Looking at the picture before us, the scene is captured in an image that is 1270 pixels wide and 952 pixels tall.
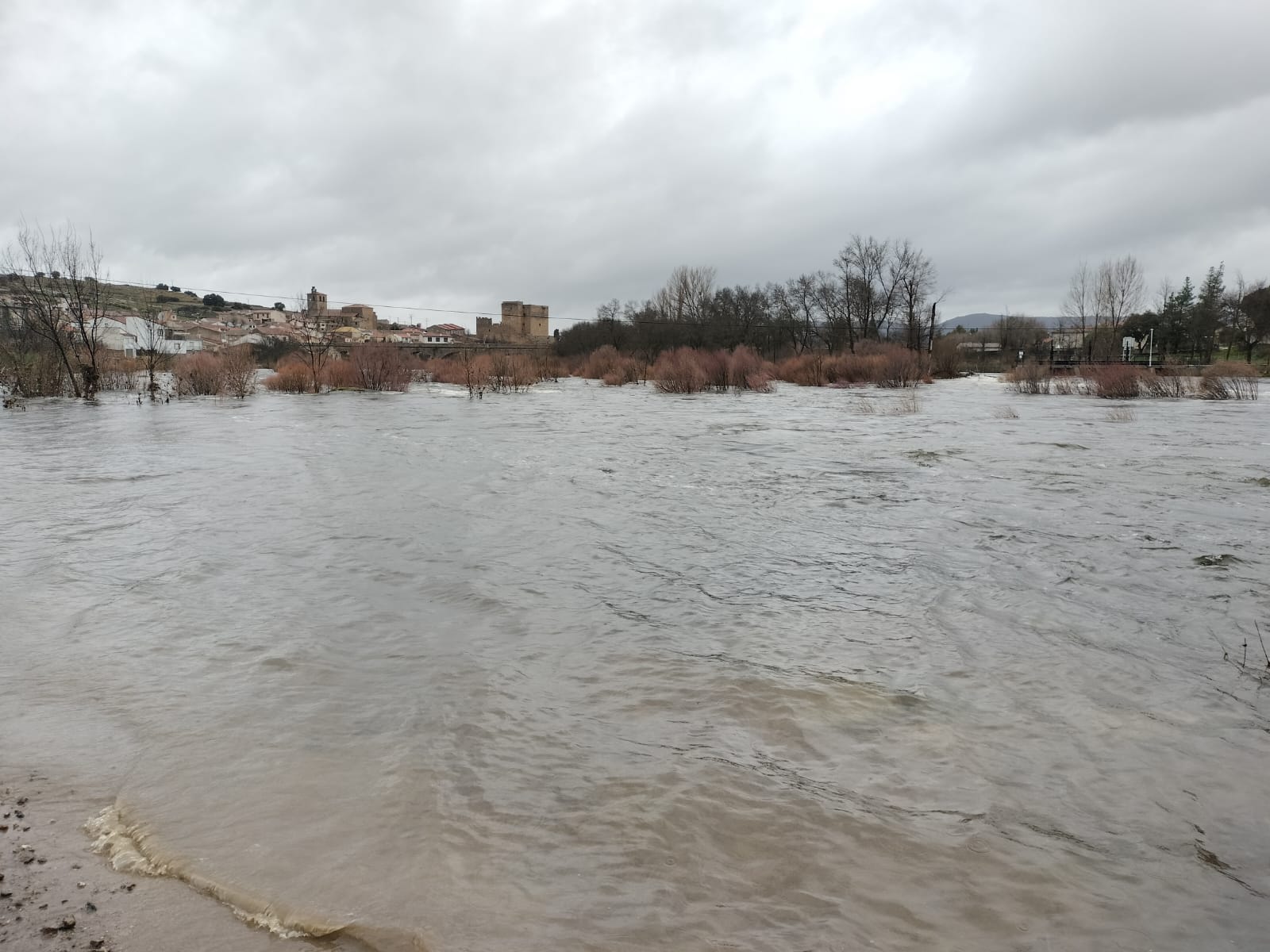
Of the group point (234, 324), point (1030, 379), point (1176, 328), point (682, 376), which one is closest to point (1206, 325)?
point (1176, 328)

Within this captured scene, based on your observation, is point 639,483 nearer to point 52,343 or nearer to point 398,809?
point 398,809

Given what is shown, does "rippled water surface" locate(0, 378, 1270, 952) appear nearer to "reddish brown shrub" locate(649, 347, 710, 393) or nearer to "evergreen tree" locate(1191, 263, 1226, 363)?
"reddish brown shrub" locate(649, 347, 710, 393)

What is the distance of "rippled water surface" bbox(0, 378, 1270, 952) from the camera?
2695 millimetres

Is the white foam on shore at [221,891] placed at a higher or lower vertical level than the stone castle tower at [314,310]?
lower

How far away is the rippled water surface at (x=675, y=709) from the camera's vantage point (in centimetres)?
270

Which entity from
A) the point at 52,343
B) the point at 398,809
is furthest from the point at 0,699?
the point at 52,343

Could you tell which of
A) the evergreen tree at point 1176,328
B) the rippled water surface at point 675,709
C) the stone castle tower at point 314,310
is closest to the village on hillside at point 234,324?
the stone castle tower at point 314,310

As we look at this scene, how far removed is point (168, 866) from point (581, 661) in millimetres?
2474

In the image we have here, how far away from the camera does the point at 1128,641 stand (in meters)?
5.10

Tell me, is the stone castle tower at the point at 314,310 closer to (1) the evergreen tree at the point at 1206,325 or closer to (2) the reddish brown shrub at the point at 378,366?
(2) the reddish brown shrub at the point at 378,366

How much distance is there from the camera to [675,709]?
415 centimetres

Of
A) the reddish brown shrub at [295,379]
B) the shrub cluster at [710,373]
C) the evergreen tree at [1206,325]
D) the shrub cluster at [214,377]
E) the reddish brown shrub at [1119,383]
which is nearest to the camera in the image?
the reddish brown shrub at [1119,383]

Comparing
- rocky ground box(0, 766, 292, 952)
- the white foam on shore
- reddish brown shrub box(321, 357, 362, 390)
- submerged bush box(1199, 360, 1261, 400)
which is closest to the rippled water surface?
the white foam on shore

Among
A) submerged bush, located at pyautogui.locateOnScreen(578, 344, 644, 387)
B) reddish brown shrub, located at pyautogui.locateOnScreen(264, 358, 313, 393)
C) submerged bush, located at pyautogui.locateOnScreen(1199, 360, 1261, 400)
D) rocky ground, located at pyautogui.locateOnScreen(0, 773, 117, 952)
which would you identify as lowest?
rocky ground, located at pyautogui.locateOnScreen(0, 773, 117, 952)
